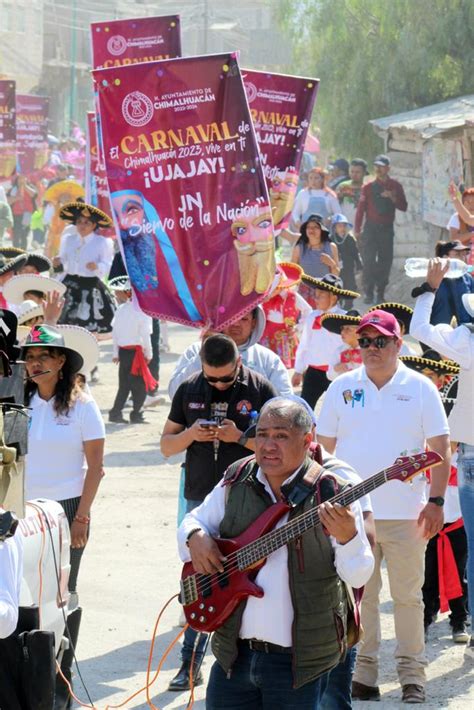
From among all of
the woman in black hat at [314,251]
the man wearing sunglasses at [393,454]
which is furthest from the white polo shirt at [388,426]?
the woman in black hat at [314,251]

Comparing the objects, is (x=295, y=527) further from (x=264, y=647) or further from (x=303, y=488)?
(x=264, y=647)

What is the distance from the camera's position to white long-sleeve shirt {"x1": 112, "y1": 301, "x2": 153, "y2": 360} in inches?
582

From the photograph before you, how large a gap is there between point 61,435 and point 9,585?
268cm

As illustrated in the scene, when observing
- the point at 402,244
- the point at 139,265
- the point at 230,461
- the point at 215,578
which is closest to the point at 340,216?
the point at 402,244

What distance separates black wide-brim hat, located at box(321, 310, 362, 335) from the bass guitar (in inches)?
254

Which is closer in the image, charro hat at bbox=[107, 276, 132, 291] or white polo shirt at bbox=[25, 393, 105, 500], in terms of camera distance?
white polo shirt at bbox=[25, 393, 105, 500]

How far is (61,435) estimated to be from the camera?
7430 millimetres

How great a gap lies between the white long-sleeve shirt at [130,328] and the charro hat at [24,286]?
9.57 ft

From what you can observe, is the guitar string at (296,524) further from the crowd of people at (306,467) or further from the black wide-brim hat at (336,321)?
the black wide-brim hat at (336,321)

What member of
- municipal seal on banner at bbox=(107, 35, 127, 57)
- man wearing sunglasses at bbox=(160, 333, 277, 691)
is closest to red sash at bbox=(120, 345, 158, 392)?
municipal seal on banner at bbox=(107, 35, 127, 57)

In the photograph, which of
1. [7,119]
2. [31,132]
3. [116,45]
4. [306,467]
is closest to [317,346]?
Answer: [116,45]

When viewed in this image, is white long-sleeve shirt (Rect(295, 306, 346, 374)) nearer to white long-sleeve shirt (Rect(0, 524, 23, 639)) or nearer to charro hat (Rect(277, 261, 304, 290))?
charro hat (Rect(277, 261, 304, 290))

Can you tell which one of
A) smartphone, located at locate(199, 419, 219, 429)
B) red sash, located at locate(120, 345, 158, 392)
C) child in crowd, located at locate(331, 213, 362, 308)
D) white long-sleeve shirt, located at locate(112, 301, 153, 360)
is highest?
smartphone, located at locate(199, 419, 219, 429)

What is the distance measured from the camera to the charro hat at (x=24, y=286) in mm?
11478
